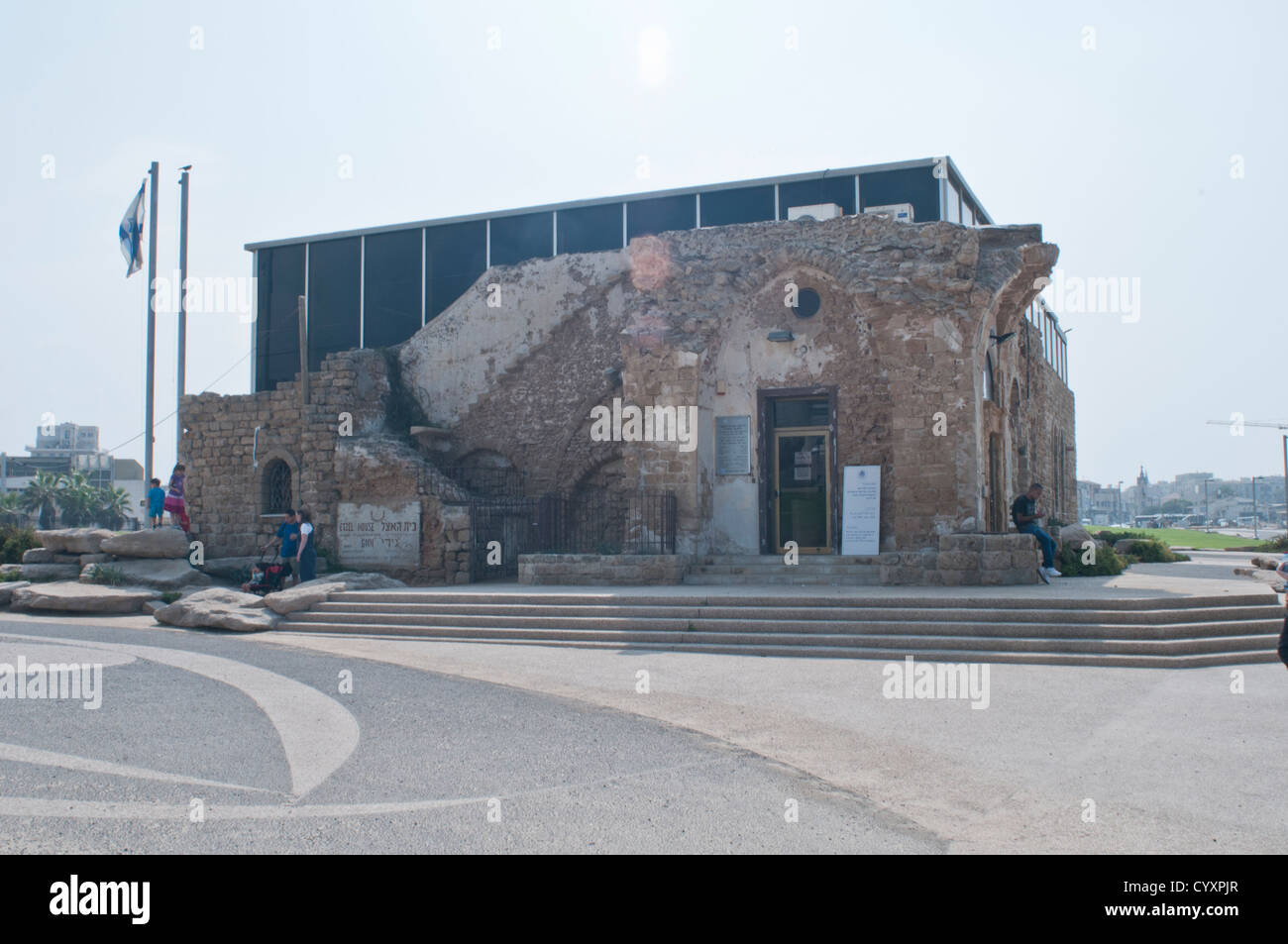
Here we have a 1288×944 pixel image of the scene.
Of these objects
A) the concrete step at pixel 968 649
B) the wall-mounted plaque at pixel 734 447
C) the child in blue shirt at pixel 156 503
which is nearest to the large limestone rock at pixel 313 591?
the concrete step at pixel 968 649

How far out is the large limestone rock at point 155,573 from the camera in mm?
16406

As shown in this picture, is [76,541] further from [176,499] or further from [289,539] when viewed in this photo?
[289,539]

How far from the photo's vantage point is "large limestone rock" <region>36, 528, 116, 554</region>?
17.5 meters

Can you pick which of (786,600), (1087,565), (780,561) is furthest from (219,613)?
(1087,565)

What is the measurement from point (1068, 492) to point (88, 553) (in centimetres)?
2808

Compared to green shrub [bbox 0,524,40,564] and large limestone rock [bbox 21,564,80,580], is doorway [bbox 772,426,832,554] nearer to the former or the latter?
large limestone rock [bbox 21,564,80,580]

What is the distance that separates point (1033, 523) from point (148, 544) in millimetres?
14254

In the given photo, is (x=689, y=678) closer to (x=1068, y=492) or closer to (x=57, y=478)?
(x=1068, y=492)

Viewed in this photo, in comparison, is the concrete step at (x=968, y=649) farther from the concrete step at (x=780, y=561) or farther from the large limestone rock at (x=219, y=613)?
the concrete step at (x=780, y=561)

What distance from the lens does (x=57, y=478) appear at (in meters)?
61.2

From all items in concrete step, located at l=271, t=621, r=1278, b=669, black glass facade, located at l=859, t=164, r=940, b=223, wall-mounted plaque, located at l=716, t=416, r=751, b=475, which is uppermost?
black glass facade, located at l=859, t=164, r=940, b=223

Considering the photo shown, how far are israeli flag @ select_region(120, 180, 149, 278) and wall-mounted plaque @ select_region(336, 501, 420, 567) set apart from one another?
8.09 m

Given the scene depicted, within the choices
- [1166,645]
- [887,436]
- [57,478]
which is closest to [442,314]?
[887,436]

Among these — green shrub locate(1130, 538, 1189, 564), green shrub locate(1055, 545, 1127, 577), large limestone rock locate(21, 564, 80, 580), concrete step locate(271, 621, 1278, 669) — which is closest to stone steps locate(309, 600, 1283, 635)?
concrete step locate(271, 621, 1278, 669)
